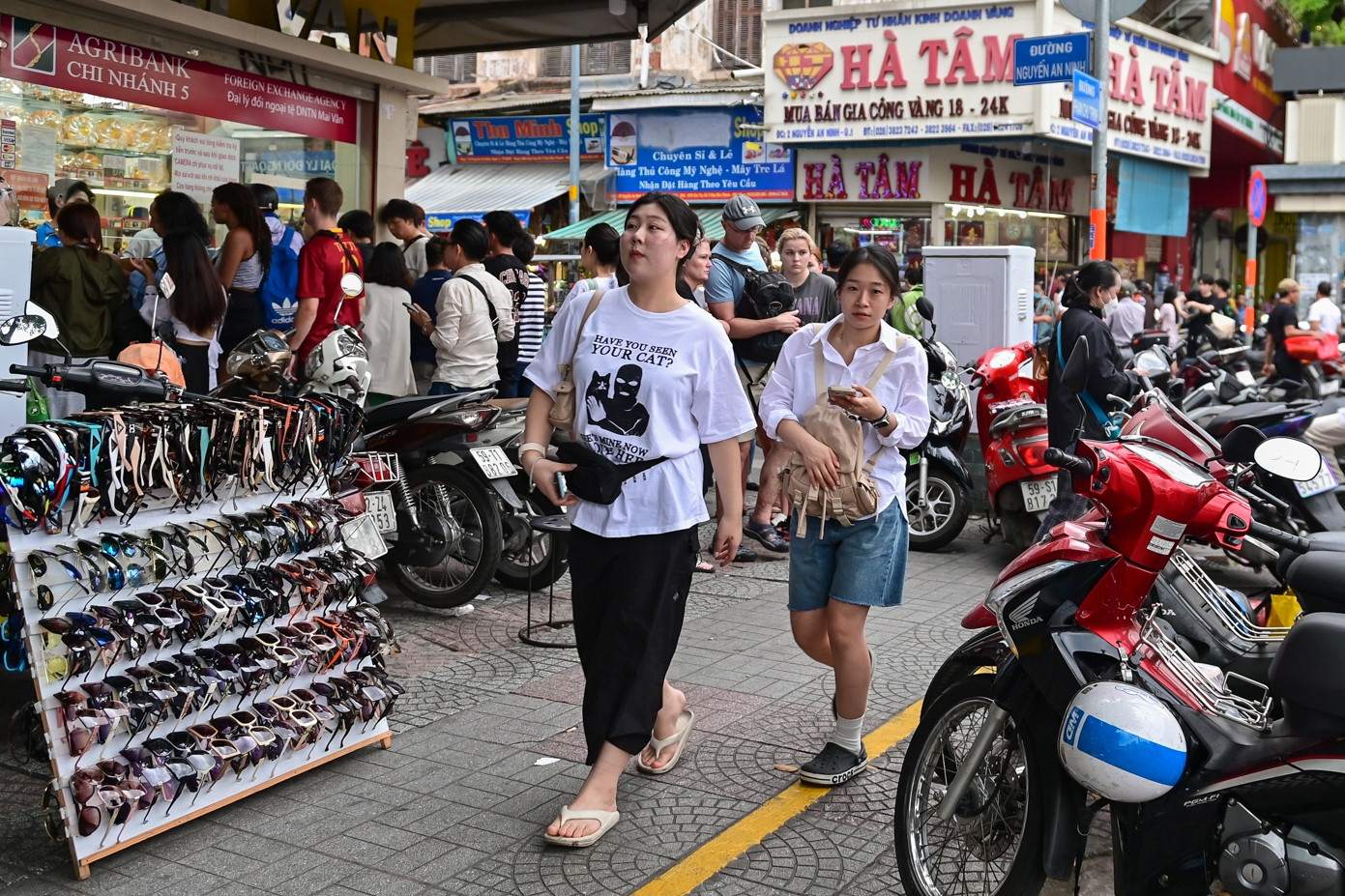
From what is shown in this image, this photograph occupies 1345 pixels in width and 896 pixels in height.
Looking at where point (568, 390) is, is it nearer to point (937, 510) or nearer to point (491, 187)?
point (937, 510)

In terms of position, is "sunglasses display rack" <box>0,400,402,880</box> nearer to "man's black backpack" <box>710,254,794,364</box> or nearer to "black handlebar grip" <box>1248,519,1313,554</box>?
"black handlebar grip" <box>1248,519,1313,554</box>

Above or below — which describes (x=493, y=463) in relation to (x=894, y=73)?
below

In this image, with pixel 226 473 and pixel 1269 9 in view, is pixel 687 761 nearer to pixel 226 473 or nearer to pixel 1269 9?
pixel 226 473

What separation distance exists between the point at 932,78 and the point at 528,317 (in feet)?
37.8

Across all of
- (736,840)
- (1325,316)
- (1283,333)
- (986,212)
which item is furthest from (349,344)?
(986,212)

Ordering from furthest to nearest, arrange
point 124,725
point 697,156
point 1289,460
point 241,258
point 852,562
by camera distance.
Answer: point 697,156 < point 241,258 < point 852,562 < point 1289,460 < point 124,725

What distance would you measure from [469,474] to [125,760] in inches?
119

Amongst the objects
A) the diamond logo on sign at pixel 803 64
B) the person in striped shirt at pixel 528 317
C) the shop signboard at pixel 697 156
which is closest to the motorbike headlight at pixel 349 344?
the person in striped shirt at pixel 528 317

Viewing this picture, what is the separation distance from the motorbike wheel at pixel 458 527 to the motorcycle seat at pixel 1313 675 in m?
4.33

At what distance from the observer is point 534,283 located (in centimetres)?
917

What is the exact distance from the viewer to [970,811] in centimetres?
356

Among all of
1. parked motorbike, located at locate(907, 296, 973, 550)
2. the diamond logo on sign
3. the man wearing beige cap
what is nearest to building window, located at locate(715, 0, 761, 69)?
the diamond logo on sign

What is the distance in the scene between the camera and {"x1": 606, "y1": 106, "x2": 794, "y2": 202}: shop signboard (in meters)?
21.8

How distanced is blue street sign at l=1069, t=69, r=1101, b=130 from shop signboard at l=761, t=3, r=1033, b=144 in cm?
678
